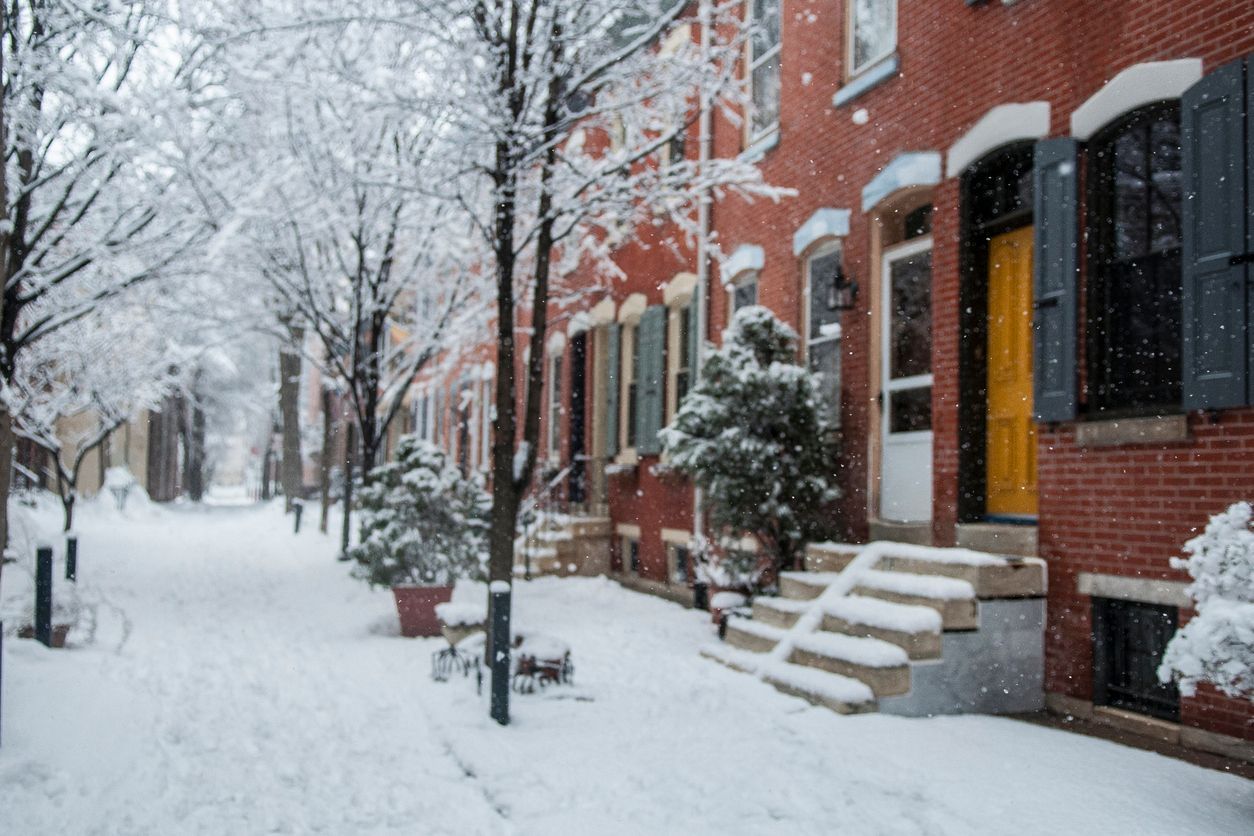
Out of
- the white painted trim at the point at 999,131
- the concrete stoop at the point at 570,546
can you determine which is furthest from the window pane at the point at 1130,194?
the concrete stoop at the point at 570,546

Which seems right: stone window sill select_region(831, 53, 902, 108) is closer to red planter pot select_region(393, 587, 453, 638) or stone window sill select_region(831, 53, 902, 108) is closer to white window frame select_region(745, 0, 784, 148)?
white window frame select_region(745, 0, 784, 148)

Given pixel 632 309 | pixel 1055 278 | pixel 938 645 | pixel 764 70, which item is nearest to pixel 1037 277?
pixel 1055 278

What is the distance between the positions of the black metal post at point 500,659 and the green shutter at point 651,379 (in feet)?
21.9

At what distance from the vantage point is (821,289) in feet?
34.1

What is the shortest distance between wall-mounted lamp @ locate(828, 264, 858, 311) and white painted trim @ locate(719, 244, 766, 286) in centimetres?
196

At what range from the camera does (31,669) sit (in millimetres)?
7605

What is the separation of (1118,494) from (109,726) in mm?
6495

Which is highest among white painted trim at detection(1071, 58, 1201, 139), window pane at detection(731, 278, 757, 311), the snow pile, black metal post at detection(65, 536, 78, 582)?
white painted trim at detection(1071, 58, 1201, 139)

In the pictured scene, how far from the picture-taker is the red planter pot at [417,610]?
10258 mm

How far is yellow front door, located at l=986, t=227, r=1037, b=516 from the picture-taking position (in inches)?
303

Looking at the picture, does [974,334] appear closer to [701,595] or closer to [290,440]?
[701,595]

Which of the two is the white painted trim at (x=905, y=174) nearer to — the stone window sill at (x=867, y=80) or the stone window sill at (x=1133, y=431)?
the stone window sill at (x=867, y=80)

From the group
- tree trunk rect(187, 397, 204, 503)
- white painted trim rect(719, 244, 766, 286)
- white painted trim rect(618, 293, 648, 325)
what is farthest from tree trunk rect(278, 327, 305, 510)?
white painted trim rect(719, 244, 766, 286)

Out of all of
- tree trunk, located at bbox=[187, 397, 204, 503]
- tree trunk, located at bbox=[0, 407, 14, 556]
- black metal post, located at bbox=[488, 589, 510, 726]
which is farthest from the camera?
tree trunk, located at bbox=[187, 397, 204, 503]
